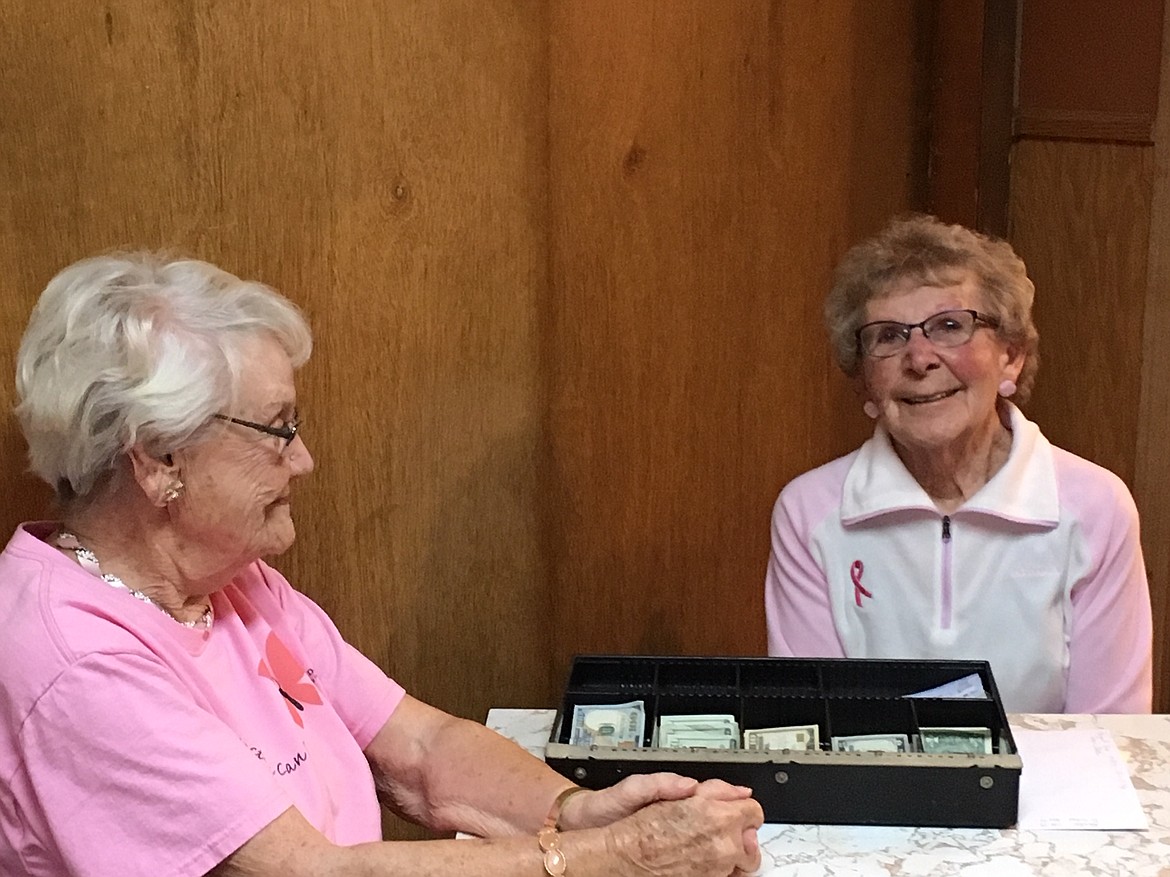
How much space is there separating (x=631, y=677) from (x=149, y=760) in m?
0.68

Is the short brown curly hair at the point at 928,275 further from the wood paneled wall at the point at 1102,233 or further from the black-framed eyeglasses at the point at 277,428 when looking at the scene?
the black-framed eyeglasses at the point at 277,428

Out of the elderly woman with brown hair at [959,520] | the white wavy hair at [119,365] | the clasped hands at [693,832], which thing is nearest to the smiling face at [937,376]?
the elderly woman with brown hair at [959,520]

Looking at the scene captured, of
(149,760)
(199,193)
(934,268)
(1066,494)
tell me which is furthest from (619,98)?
(149,760)

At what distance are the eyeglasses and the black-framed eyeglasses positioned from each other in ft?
3.28

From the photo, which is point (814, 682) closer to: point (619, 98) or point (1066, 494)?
point (1066, 494)

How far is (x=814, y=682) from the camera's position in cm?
176

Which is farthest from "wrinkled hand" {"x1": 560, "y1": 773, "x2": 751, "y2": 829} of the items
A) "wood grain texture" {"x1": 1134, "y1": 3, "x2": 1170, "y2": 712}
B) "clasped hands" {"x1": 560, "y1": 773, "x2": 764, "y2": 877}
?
"wood grain texture" {"x1": 1134, "y1": 3, "x2": 1170, "y2": 712}

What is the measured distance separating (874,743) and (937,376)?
654 millimetres

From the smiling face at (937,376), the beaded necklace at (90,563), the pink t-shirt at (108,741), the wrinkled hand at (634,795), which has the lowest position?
the wrinkled hand at (634,795)

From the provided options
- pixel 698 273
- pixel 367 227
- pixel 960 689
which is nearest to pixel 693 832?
pixel 960 689

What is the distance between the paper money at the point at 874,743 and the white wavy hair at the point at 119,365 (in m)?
0.84

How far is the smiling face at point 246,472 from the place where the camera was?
1438mm

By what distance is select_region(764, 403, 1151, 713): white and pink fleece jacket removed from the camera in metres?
2.03

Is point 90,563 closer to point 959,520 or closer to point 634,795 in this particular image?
point 634,795
